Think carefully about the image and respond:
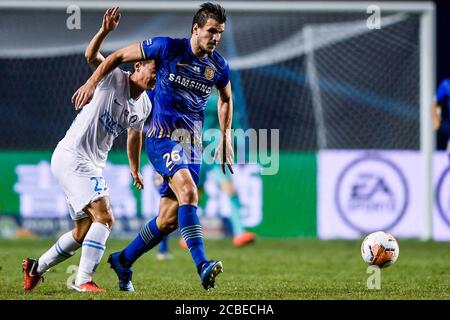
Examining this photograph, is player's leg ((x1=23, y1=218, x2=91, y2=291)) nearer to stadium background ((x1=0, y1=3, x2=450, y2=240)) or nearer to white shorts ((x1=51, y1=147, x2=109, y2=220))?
white shorts ((x1=51, y1=147, x2=109, y2=220))

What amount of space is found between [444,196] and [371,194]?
1157 millimetres

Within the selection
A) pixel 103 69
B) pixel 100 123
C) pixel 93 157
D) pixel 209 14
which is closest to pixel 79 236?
pixel 93 157

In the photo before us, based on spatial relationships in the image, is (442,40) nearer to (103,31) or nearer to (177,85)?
(177,85)

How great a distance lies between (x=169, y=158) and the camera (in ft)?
23.0

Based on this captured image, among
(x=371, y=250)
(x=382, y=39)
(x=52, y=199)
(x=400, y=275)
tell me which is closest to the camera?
(x=371, y=250)

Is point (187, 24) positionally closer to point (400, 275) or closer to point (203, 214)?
point (203, 214)

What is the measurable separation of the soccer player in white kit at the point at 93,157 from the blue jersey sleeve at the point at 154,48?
0.55ft

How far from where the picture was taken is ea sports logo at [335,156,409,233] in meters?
14.1

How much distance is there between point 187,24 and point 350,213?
384 cm

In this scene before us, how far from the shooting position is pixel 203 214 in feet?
46.7

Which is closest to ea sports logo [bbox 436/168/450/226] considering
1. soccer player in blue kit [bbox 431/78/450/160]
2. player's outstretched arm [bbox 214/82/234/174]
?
soccer player in blue kit [bbox 431/78/450/160]

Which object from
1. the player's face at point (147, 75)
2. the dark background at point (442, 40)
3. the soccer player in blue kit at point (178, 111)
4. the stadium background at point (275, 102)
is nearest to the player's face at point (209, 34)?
the soccer player in blue kit at point (178, 111)

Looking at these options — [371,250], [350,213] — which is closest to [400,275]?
[371,250]

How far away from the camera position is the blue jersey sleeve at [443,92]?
1289 cm
